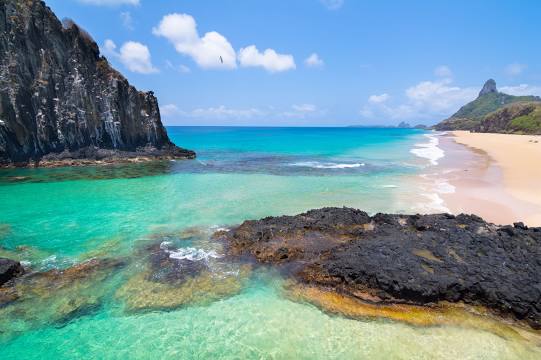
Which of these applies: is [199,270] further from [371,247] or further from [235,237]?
[371,247]

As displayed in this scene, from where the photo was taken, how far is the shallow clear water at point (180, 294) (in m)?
9.34

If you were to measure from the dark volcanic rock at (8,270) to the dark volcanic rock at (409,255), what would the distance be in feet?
29.3

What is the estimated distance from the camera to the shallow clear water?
9344 millimetres

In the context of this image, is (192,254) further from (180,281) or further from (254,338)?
(254,338)

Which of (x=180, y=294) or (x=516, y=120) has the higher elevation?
(x=516, y=120)

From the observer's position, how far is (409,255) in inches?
522

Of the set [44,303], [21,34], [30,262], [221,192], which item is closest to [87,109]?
[21,34]

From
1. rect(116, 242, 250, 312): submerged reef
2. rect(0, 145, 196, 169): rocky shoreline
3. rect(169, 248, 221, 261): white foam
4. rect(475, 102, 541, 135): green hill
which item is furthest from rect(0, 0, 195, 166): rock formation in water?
rect(475, 102, 541, 135): green hill

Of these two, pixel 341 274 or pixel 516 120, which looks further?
pixel 516 120

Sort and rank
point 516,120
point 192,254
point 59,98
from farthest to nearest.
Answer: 1. point 516,120
2. point 59,98
3. point 192,254

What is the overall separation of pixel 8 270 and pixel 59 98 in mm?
39718

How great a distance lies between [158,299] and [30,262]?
24.5 ft

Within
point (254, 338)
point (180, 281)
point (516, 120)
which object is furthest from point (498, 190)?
point (516, 120)

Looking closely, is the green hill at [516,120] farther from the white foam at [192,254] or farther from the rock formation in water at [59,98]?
the white foam at [192,254]
